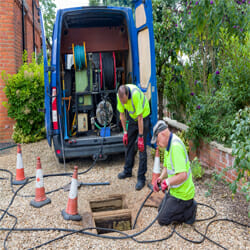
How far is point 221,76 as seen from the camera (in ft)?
17.9

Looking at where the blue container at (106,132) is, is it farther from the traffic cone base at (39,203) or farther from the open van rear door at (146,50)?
the traffic cone base at (39,203)

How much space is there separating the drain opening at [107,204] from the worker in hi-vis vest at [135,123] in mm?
354

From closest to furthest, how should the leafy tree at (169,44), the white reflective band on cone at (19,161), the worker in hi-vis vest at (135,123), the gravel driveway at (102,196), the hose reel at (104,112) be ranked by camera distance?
1. the gravel driveway at (102,196)
2. the worker in hi-vis vest at (135,123)
3. the white reflective band on cone at (19,161)
4. the hose reel at (104,112)
5. the leafy tree at (169,44)

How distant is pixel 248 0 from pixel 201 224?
176 inches

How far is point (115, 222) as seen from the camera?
4.13 m

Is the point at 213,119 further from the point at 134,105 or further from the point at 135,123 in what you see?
the point at 134,105

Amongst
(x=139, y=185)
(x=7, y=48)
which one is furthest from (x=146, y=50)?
(x=7, y=48)

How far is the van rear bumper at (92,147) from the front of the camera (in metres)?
5.54

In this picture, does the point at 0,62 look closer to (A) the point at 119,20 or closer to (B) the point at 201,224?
(A) the point at 119,20

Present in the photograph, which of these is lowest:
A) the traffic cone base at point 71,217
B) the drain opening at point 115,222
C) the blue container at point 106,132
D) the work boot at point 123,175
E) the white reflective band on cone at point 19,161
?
the drain opening at point 115,222

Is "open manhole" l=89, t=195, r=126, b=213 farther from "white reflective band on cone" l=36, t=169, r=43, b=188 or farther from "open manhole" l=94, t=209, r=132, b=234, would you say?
"white reflective band on cone" l=36, t=169, r=43, b=188

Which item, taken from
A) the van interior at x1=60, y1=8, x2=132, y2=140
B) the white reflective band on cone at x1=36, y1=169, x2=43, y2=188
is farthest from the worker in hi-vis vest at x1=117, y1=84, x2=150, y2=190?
the white reflective band on cone at x1=36, y1=169, x2=43, y2=188

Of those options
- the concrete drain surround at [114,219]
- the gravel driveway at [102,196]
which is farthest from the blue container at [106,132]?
the concrete drain surround at [114,219]

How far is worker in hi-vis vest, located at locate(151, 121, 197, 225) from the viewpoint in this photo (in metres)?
3.27
